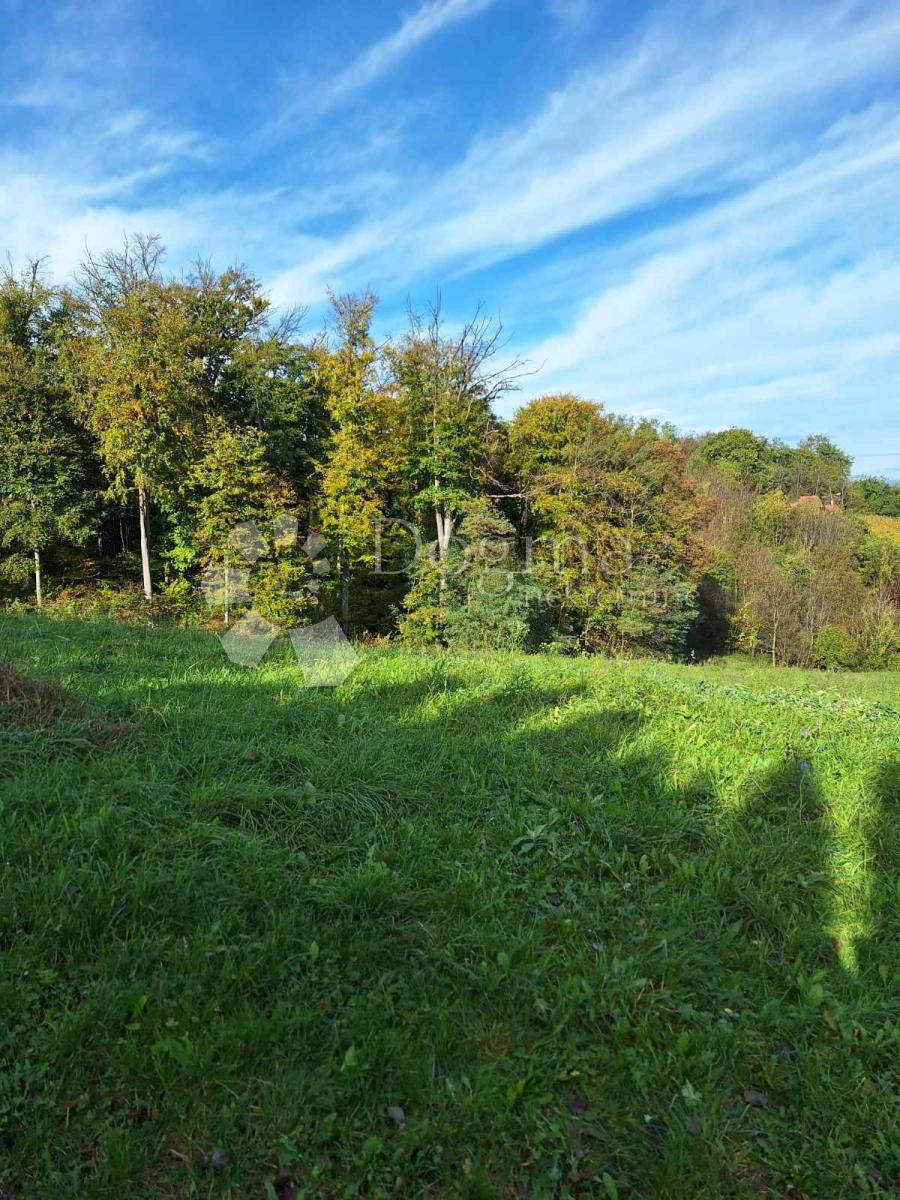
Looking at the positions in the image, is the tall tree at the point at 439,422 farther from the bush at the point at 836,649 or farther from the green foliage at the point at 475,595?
the bush at the point at 836,649

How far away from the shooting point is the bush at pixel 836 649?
1109 inches

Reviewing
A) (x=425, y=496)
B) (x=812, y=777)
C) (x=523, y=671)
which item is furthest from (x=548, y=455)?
(x=812, y=777)

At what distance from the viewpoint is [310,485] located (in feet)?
64.1

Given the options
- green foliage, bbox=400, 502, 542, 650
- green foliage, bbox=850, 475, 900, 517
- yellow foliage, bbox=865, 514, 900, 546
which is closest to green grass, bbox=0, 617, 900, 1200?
green foliage, bbox=400, 502, 542, 650

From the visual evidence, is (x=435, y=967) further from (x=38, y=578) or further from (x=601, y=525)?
(x=601, y=525)

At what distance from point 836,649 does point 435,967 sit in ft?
103

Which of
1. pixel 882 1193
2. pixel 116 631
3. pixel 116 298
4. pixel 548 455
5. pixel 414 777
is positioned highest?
pixel 116 298

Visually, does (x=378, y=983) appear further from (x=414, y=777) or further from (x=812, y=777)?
(x=812, y=777)

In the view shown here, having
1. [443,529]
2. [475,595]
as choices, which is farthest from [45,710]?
→ [443,529]

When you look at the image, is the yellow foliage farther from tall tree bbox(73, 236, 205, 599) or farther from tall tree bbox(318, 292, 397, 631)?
tall tree bbox(73, 236, 205, 599)

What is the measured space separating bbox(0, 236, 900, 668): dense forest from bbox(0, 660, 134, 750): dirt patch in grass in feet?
38.3

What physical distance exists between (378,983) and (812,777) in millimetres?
2991

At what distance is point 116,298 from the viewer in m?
17.3

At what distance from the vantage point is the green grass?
5.34 feet
